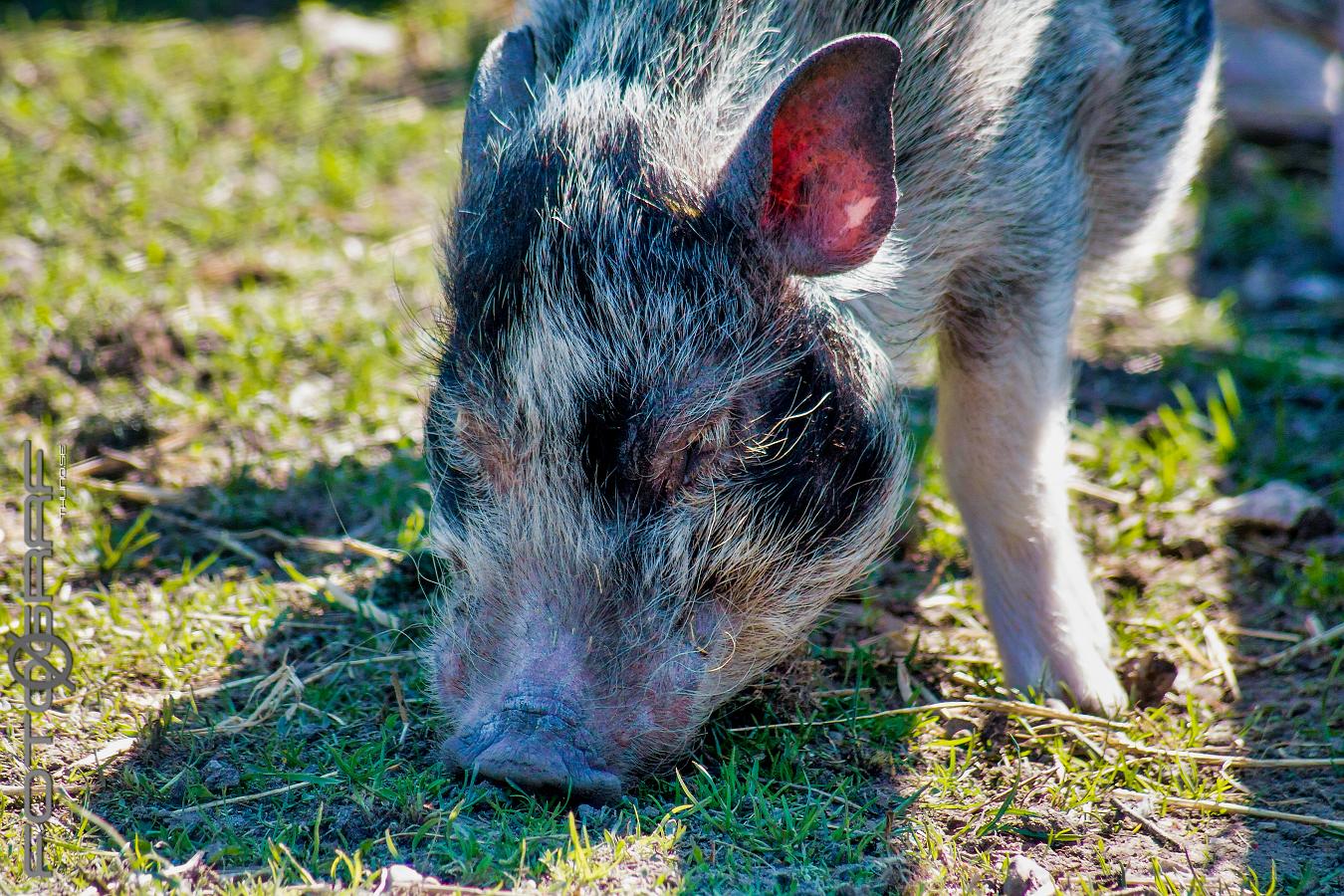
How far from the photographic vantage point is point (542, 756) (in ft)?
8.76

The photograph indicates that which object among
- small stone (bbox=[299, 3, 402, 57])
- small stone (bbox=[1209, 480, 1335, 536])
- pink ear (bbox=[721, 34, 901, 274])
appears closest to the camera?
pink ear (bbox=[721, 34, 901, 274])

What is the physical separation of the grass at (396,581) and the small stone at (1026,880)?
2.0 inches

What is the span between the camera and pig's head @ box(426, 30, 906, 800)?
2855 millimetres

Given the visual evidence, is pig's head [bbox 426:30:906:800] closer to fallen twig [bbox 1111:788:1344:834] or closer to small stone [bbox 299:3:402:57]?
fallen twig [bbox 1111:788:1344:834]

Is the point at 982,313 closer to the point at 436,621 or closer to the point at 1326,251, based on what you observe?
the point at 436,621

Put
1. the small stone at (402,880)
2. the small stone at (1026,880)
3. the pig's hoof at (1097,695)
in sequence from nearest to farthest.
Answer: the small stone at (402,880) < the small stone at (1026,880) < the pig's hoof at (1097,695)

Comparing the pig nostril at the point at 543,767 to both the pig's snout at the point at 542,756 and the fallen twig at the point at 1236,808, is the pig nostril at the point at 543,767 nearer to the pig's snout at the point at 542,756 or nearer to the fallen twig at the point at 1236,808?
the pig's snout at the point at 542,756

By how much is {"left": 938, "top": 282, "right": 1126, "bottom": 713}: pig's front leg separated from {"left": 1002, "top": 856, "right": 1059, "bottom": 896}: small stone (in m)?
0.76

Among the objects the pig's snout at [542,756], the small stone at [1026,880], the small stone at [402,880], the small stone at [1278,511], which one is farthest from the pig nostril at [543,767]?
the small stone at [1278,511]

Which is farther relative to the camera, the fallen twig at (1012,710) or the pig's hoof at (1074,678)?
the pig's hoof at (1074,678)

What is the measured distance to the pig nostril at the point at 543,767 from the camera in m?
2.67

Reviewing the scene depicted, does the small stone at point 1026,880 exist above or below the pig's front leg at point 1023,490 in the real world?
below

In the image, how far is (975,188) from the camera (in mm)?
3455

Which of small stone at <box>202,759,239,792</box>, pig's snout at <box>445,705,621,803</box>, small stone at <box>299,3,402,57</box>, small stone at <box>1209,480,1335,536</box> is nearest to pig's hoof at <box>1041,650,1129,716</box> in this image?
small stone at <box>1209,480,1335,536</box>
